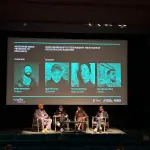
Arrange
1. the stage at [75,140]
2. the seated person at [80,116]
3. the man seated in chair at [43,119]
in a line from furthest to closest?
the seated person at [80,116], the man seated in chair at [43,119], the stage at [75,140]

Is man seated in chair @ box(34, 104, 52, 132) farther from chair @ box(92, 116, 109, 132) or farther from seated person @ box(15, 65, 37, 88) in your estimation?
chair @ box(92, 116, 109, 132)

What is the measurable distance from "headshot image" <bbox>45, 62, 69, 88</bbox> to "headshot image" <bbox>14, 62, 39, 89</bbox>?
0.79 ft

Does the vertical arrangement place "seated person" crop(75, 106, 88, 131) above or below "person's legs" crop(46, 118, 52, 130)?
above

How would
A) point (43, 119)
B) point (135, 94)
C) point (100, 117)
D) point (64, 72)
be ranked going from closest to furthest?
point (43, 119), point (100, 117), point (64, 72), point (135, 94)

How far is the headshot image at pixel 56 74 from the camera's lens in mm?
8258

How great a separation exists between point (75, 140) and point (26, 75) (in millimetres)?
1885

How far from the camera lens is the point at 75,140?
24.0ft

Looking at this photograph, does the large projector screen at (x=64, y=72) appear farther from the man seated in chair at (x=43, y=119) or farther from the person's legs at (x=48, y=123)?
the person's legs at (x=48, y=123)

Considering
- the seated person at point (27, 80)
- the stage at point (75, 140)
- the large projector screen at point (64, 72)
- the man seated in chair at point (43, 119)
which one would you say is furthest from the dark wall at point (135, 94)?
the stage at point (75, 140)

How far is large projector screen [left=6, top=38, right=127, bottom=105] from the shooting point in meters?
8.21

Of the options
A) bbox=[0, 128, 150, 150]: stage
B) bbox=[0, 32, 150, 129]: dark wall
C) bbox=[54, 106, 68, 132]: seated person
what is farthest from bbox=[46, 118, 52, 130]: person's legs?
bbox=[0, 32, 150, 129]: dark wall

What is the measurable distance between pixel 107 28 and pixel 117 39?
0.64 meters

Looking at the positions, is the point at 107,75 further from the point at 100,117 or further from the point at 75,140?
the point at 75,140

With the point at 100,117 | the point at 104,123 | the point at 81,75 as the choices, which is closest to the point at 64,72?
the point at 81,75
